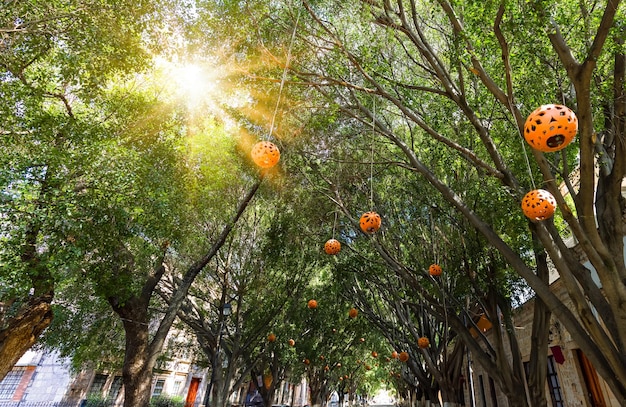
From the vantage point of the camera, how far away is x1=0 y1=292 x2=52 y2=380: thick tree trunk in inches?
311

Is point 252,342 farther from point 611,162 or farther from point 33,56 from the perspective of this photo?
→ point 611,162

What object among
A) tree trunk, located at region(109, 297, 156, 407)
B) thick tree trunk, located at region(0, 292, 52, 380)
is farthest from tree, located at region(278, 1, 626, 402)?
thick tree trunk, located at region(0, 292, 52, 380)

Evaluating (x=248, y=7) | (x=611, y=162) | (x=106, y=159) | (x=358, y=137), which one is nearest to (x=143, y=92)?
(x=106, y=159)

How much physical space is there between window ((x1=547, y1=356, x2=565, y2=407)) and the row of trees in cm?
274

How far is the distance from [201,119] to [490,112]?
7.85 metres

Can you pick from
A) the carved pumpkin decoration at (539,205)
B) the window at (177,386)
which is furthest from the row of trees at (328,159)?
the window at (177,386)

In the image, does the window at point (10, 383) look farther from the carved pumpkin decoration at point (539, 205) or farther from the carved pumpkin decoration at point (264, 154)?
the carved pumpkin decoration at point (539, 205)

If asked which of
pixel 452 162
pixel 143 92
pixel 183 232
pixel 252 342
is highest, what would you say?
pixel 143 92

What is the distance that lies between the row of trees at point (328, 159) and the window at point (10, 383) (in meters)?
8.98

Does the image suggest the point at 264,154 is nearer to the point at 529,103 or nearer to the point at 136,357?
the point at 529,103

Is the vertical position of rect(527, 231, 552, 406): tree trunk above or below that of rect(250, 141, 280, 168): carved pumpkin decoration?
below

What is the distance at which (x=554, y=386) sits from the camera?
11133 mm

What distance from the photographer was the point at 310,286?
15.4 m

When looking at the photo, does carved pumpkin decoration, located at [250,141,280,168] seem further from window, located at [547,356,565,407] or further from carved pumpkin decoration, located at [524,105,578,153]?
window, located at [547,356,565,407]
